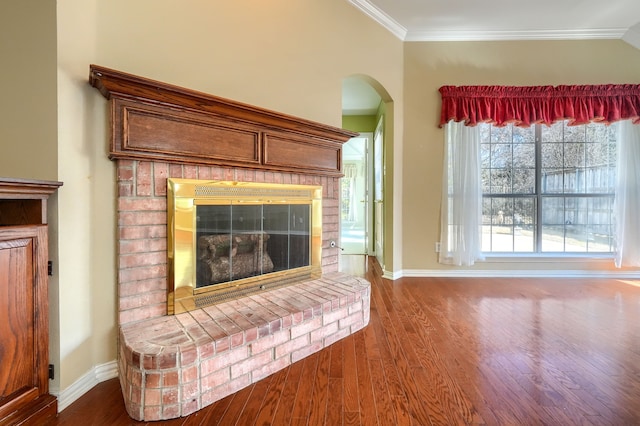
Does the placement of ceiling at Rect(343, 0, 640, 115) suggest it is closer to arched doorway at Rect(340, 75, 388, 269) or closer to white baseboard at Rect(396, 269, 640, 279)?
arched doorway at Rect(340, 75, 388, 269)

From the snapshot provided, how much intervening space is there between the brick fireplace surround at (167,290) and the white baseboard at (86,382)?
137 millimetres

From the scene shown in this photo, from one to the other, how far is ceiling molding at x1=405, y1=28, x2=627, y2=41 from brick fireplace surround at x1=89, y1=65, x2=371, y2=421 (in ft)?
8.00

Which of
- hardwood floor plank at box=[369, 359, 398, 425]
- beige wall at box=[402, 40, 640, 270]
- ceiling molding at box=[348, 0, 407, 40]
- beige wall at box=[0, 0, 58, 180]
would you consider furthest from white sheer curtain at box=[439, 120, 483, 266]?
beige wall at box=[0, 0, 58, 180]

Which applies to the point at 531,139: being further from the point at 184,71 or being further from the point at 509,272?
the point at 184,71

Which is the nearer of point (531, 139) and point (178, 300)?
point (178, 300)

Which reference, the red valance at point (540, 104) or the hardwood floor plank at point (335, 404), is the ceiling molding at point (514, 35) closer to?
the red valance at point (540, 104)

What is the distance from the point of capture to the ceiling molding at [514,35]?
128 inches

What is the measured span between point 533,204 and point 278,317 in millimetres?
3632

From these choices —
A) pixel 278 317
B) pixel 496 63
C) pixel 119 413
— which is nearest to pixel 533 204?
pixel 496 63

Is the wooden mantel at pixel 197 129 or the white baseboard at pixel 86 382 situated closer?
the white baseboard at pixel 86 382

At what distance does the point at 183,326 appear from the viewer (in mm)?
1401

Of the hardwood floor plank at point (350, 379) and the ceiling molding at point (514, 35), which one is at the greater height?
the ceiling molding at point (514, 35)

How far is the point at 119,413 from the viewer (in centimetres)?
119

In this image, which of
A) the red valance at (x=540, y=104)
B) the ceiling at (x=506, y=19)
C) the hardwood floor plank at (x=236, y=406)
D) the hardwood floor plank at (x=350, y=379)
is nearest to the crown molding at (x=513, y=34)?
the ceiling at (x=506, y=19)
